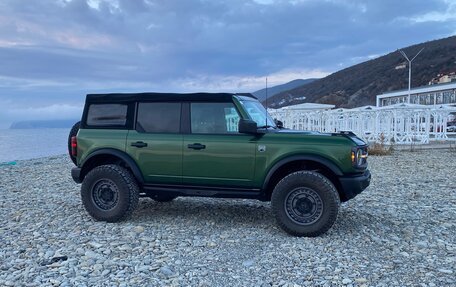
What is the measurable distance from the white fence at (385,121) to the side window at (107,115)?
1592cm

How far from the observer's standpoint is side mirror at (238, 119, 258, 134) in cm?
561

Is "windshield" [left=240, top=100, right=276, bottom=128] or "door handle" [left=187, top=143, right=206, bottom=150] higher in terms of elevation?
"windshield" [left=240, top=100, right=276, bottom=128]

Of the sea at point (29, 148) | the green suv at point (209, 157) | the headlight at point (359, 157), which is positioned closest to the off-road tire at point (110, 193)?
the green suv at point (209, 157)

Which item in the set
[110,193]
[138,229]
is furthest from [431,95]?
[138,229]

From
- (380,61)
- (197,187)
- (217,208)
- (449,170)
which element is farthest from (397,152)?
(380,61)

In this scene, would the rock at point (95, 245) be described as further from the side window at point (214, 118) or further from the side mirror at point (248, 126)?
the side mirror at point (248, 126)

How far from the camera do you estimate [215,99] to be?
6105 mm

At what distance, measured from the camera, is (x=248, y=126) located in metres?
5.62

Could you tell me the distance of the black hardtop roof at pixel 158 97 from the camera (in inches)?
240

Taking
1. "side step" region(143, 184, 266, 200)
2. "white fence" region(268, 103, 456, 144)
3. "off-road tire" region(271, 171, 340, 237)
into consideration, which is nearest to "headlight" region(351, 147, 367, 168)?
"off-road tire" region(271, 171, 340, 237)

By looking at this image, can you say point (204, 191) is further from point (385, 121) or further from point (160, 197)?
point (385, 121)

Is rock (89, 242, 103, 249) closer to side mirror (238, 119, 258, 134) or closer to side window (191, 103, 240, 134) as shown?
side window (191, 103, 240, 134)

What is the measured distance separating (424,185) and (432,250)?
5.05m

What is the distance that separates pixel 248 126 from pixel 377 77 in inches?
3094
